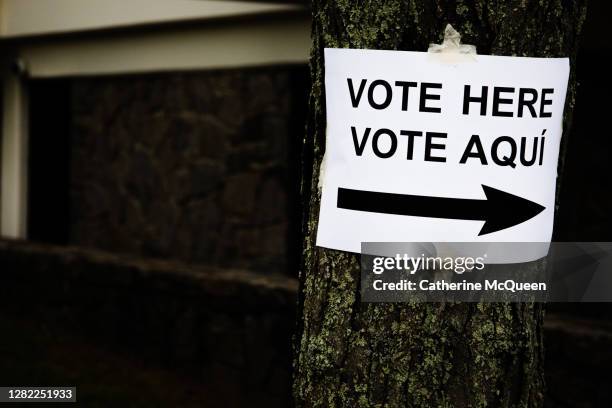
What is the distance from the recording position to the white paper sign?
170 cm

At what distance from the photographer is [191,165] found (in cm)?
691

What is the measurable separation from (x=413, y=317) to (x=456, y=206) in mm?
241

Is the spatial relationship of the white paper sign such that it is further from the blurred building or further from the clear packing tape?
the blurred building

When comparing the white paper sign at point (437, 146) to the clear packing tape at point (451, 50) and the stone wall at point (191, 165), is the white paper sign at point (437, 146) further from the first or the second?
the stone wall at point (191, 165)

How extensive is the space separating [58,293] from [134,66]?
2013mm

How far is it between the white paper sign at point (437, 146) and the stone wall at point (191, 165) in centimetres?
439

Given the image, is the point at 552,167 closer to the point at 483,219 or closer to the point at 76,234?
the point at 483,219

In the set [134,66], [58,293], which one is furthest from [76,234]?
[134,66]

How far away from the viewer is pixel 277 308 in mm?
5535

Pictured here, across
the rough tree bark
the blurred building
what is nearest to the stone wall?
the blurred building

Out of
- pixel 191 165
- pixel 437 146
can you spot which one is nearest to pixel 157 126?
pixel 191 165

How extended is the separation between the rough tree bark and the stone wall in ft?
14.3

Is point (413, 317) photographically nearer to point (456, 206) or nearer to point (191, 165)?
point (456, 206)

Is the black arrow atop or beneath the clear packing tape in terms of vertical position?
beneath
